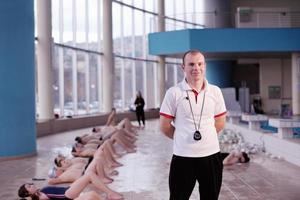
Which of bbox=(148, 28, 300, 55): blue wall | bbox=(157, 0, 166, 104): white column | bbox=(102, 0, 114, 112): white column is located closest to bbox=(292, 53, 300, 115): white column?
bbox=(148, 28, 300, 55): blue wall

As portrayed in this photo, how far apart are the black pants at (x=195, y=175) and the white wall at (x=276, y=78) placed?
20330mm

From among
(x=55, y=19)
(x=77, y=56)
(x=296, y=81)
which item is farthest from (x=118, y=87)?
(x=296, y=81)

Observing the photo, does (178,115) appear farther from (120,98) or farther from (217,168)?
(120,98)

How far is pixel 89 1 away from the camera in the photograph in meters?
20.5

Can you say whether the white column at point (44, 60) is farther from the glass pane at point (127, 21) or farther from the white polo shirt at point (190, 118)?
the white polo shirt at point (190, 118)

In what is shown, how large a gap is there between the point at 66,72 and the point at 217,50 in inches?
244

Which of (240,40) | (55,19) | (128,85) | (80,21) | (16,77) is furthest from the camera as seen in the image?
(128,85)

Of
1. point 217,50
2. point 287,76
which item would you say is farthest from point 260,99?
point 217,50

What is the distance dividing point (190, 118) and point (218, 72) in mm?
23086

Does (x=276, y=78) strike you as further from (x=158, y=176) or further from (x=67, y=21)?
(x=158, y=176)

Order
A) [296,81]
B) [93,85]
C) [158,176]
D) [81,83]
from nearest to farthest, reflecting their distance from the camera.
A: [158,176]
[296,81]
[81,83]
[93,85]

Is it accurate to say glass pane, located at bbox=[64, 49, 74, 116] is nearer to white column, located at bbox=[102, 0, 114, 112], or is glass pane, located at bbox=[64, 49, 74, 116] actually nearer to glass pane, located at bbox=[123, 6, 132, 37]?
white column, located at bbox=[102, 0, 114, 112]

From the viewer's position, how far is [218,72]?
25844mm

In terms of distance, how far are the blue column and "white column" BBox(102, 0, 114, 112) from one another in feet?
34.5
